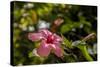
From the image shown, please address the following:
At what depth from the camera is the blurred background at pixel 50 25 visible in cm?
199

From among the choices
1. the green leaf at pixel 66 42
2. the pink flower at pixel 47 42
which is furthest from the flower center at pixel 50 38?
the green leaf at pixel 66 42

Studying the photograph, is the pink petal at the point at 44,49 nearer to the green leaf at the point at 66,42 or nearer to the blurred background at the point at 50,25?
the blurred background at the point at 50,25

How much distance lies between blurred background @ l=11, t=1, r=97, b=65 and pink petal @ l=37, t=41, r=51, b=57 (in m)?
0.04

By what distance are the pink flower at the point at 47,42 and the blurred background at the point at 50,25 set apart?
40mm

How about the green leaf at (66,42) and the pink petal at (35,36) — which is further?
the green leaf at (66,42)

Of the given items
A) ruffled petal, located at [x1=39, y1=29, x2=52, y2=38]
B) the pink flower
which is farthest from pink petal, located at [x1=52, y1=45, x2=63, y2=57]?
ruffled petal, located at [x1=39, y1=29, x2=52, y2=38]

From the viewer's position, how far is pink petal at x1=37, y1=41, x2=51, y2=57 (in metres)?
2.07

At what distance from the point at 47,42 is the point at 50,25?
0.17 meters

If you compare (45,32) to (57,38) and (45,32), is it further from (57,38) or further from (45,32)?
(57,38)

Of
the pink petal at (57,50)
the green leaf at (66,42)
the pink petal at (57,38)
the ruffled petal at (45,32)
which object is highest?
the ruffled petal at (45,32)

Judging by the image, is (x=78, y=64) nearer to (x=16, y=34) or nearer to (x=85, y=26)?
(x=85, y=26)

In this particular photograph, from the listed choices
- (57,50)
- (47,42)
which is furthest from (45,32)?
(57,50)

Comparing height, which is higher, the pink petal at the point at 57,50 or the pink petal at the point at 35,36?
the pink petal at the point at 35,36

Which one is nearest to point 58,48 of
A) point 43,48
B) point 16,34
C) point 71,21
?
point 43,48
